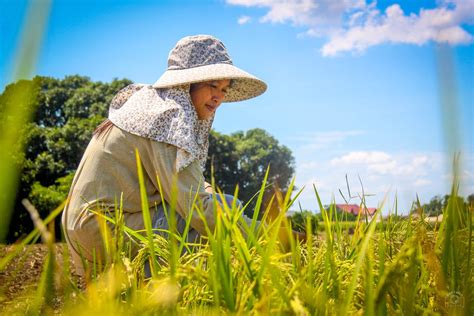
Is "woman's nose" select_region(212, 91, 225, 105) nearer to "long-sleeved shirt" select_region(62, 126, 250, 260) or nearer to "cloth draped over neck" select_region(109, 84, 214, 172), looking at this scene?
Answer: "cloth draped over neck" select_region(109, 84, 214, 172)

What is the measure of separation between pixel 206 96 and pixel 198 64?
201mm

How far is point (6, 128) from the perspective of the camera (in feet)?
1.89

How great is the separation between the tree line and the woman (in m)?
8.67

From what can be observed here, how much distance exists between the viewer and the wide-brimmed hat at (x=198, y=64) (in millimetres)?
2807

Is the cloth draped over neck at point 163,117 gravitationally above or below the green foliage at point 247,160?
below

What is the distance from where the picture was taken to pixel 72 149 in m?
18.5

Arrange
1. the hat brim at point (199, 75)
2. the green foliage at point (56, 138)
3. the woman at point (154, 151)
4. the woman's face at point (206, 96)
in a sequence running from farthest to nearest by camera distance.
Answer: the green foliage at point (56, 138) < the woman's face at point (206, 96) < the hat brim at point (199, 75) < the woman at point (154, 151)

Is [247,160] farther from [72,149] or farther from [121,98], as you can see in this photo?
[121,98]

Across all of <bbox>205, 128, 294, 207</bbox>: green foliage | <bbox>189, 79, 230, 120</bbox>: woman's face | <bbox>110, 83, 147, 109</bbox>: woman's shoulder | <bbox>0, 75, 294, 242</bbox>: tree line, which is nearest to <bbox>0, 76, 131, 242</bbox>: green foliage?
<bbox>0, 75, 294, 242</bbox>: tree line

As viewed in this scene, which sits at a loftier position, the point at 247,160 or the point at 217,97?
the point at 247,160

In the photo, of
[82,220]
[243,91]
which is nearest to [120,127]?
[82,220]

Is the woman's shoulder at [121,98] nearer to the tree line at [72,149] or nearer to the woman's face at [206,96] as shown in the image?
the woman's face at [206,96]

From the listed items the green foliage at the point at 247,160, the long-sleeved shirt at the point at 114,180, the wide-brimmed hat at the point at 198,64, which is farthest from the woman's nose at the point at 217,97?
the green foliage at the point at 247,160

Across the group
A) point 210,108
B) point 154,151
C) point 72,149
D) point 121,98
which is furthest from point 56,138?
point 154,151
